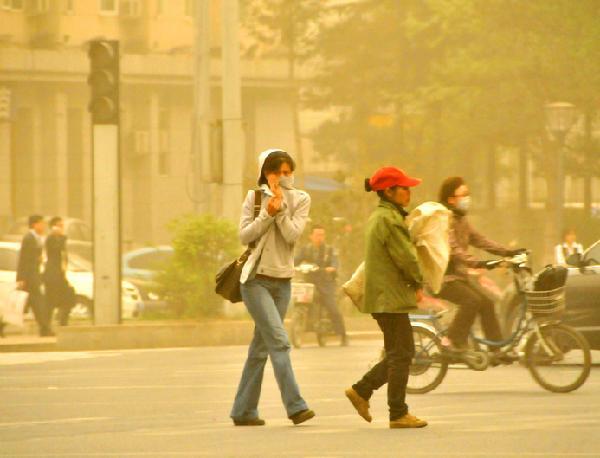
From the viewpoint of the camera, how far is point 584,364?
552 inches

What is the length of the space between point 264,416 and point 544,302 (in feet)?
8.96

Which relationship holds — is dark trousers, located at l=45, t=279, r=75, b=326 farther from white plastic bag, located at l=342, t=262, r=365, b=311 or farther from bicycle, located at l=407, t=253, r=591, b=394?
white plastic bag, located at l=342, t=262, r=365, b=311

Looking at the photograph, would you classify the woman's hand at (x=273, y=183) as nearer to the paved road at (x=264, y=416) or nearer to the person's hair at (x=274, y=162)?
A: the person's hair at (x=274, y=162)

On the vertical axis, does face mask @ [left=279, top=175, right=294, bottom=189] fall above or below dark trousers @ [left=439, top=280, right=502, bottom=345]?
above

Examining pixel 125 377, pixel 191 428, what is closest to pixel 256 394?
pixel 191 428

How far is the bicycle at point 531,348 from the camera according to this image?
14078 millimetres

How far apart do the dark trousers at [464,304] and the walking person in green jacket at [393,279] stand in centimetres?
282

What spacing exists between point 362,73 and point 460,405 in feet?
137

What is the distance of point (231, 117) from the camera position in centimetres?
2556

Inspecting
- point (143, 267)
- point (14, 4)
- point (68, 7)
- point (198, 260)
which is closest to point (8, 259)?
point (198, 260)

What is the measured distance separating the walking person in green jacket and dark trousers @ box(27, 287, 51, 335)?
46.1 feet

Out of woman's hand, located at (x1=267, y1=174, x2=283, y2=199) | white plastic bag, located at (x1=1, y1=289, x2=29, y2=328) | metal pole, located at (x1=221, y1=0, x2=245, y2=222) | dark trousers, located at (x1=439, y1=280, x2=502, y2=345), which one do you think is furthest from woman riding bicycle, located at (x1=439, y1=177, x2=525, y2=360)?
metal pole, located at (x1=221, y1=0, x2=245, y2=222)

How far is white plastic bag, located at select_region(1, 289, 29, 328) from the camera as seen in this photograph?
24.3 m

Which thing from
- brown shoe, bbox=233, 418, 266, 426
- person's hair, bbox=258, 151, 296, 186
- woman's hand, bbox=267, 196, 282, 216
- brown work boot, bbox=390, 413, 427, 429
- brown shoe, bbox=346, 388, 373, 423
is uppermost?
person's hair, bbox=258, 151, 296, 186
